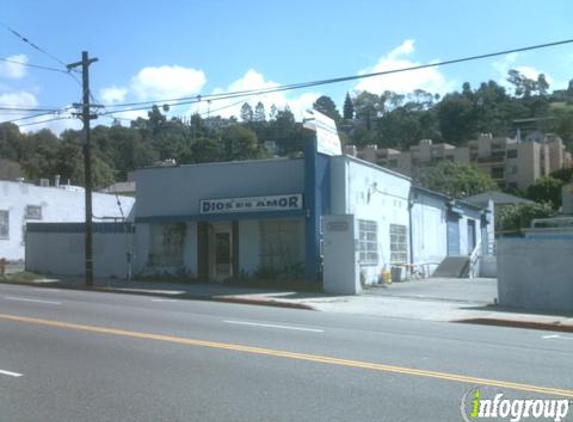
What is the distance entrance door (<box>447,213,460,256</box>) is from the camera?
41.5m

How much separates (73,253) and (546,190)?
281 feet

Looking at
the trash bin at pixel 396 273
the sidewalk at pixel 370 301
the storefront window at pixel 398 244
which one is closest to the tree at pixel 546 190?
the storefront window at pixel 398 244

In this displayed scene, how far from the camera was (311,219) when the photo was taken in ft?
83.4

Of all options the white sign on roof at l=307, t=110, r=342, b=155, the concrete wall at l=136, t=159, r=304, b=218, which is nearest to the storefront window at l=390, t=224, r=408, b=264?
the white sign on roof at l=307, t=110, r=342, b=155

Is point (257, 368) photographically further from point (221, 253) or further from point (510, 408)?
point (221, 253)

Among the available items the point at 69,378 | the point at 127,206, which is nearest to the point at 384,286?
the point at 69,378

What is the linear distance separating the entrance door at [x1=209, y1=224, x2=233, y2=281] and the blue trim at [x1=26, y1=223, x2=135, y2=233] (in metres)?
4.12

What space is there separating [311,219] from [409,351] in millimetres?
14394

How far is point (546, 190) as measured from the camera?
340 feet

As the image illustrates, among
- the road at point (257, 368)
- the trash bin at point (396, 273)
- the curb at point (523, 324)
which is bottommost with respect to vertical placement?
the curb at point (523, 324)

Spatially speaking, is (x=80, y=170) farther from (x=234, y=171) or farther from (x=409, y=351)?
(x=409, y=351)

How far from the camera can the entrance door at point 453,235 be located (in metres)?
41.5

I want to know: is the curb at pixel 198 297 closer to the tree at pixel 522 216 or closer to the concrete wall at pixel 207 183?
the concrete wall at pixel 207 183

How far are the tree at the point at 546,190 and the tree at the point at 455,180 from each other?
20.5 feet
